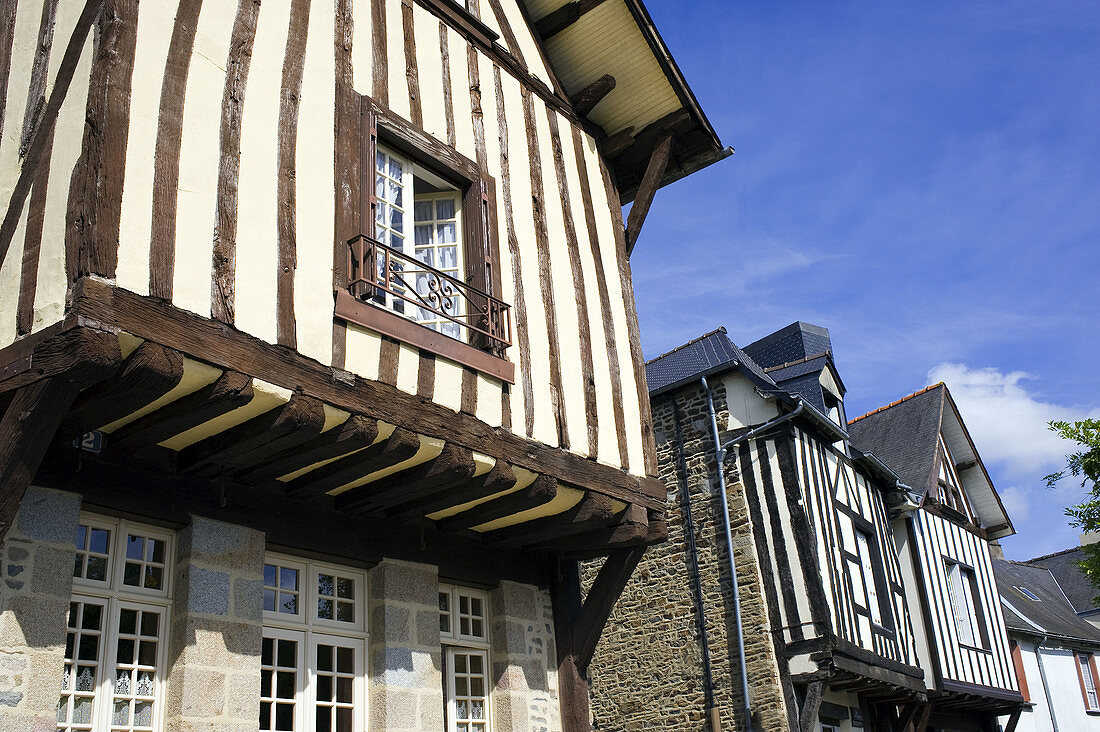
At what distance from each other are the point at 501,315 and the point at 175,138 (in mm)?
1986

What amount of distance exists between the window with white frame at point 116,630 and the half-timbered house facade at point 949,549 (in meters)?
9.77

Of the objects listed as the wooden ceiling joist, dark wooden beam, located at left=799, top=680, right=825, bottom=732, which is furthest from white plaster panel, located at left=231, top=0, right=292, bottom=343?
dark wooden beam, located at left=799, top=680, right=825, bottom=732

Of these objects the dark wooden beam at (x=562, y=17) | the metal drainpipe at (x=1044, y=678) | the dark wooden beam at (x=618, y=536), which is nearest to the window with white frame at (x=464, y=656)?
the dark wooden beam at (x=618, y=536)

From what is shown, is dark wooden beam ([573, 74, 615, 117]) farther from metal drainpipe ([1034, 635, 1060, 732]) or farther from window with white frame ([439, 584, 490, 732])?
metal drainpipe ([1034, 635, 1060, 732])

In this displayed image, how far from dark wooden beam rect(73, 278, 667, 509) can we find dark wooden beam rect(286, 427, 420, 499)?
0.08 m

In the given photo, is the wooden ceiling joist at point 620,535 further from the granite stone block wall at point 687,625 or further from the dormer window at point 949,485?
the dormer window at point 949,485

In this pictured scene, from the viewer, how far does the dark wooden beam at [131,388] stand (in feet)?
11.9

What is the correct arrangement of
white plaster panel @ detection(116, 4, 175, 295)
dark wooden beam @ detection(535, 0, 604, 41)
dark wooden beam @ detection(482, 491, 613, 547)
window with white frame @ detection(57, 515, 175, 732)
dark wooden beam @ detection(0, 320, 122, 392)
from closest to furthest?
1. dark wooden beam @ detection(0, 320, 122, 392)
2. white plaster panel @ detection(116, 4, 175, 295)
3. window with white frame @ detection(57, 515, 175, 732)
4. dark wooden beam @ detection(482, 491, 613, 547)
5. dark wooden beam @ detection(535, 0, 604, 41)

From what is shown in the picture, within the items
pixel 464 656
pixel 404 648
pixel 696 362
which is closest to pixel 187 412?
Result: pixel 404 648

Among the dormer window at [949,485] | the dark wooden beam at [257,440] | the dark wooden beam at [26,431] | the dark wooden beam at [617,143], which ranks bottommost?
the dark wooden beam at [26,431]

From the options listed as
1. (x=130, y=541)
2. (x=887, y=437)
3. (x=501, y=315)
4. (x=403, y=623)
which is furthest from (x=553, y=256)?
(x=887, y=437)

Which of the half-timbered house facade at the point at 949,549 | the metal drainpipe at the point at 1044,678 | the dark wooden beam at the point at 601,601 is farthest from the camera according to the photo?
the metal drainpipe at the point at 1044,678

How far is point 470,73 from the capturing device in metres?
6.16

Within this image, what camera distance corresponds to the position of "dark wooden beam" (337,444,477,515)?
478 centimetres
